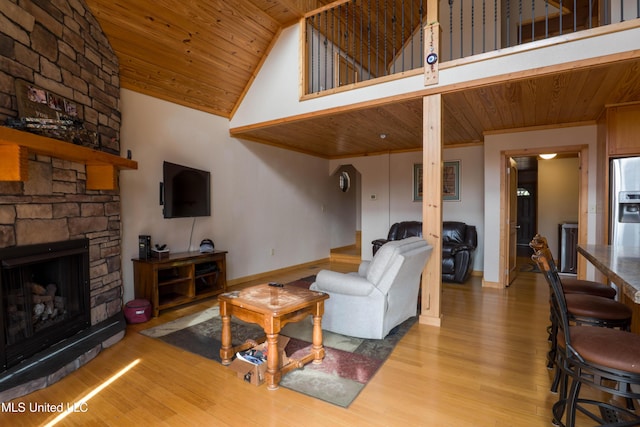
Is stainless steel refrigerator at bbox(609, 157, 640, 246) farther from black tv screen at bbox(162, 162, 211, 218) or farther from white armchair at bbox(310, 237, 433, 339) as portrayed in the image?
black tv screen at bbox(162, 162, 211, 218)

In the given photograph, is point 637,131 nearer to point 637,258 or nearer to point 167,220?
point 637,258

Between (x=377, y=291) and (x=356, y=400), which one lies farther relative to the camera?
(x=377, y=291)

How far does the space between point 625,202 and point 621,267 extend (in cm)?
234

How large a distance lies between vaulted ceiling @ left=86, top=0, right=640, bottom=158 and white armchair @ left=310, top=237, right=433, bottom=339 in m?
1.60

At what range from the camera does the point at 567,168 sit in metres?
6.70

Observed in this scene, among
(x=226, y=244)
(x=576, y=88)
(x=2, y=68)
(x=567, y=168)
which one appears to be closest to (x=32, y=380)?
(x=2, y=68)

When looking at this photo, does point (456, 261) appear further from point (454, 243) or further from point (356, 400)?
point (356, 400)

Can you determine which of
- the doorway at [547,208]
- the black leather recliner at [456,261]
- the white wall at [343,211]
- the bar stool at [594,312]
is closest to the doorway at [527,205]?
the doorway at [547,208]

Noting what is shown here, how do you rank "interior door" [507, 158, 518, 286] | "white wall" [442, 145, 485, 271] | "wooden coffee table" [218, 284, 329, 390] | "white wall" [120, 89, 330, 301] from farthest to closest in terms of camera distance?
"white wall" [442, 145, 485, 271] → "interior door" [507, 158, 518, 286] → "white wall" [120, 89, 330, 301] → "wooden coffee table" [218, 284, 329, 390]

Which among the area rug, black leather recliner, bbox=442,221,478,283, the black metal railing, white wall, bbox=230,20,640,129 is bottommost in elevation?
the area rug

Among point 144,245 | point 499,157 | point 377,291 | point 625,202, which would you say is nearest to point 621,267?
point 377,291

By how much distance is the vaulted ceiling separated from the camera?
9.87 ft

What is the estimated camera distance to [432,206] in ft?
10.6

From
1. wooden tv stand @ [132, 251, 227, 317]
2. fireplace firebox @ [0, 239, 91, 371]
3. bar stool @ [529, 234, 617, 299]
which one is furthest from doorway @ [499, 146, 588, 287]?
fireplace firebox @ [0, 239, 91, 371]
